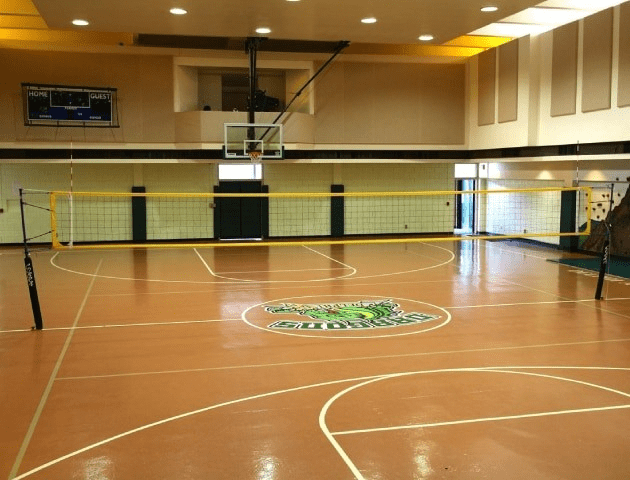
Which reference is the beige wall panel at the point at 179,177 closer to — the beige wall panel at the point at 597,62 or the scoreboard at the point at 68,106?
the scoreboard at the point at 68,106

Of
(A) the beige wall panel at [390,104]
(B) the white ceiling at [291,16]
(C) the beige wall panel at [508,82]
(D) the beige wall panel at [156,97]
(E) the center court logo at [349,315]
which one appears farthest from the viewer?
(A) the beige wall panel at [390,104]

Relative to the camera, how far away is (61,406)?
7.59 m

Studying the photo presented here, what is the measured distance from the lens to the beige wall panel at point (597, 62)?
18.4 m

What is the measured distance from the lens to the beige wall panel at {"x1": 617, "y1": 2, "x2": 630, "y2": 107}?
57.9 ft

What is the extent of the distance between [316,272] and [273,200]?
→ 9730 mm

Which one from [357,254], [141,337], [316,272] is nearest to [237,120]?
[357,254]

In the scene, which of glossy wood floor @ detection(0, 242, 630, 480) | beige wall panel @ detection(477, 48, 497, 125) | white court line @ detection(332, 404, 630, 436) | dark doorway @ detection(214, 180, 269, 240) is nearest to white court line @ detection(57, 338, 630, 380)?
glossy wood floor @ detection(0, 242, 630, 480)

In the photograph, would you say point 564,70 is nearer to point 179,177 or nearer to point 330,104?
point 330,104

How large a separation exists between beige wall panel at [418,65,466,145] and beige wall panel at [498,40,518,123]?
2829mm

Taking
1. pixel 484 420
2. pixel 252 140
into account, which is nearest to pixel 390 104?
pixel 252 140

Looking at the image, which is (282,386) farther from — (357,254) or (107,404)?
(357,254)

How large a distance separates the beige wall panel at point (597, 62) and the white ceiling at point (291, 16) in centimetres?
318

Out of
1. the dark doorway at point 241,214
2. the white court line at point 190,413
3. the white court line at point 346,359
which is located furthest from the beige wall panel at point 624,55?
the dark doorway at point 241,214

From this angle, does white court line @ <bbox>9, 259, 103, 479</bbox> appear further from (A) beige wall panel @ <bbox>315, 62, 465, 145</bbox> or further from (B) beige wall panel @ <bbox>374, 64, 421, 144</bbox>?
(B) beige wall panel @ <bbox>374, 64, 421, 144</bbox>
